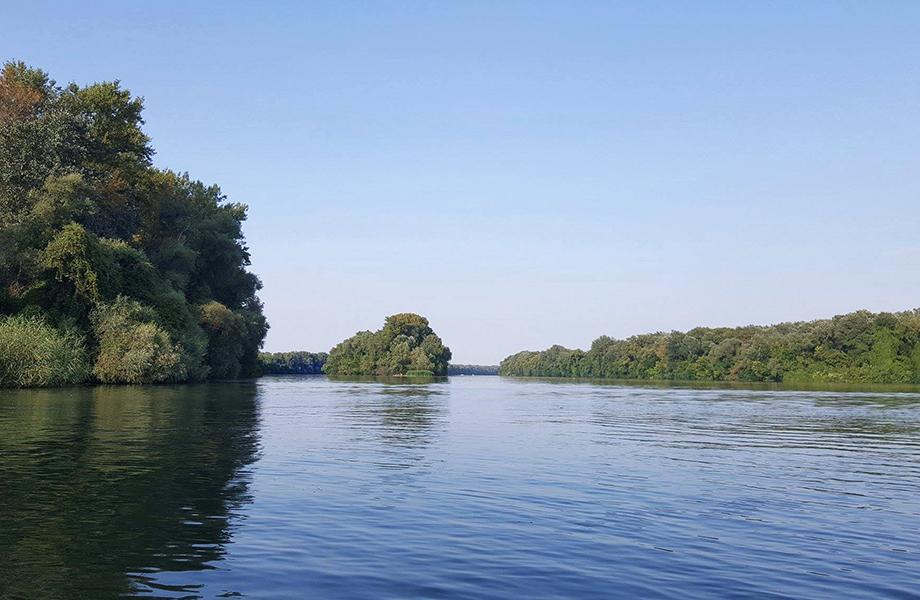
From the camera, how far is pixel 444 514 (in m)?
16.7

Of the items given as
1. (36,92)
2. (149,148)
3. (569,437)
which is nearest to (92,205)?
(36,92)

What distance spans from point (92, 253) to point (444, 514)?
67838 mm

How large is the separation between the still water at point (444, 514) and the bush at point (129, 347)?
39.6 meters

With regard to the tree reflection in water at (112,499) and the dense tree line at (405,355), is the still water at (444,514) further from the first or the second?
the dense tree line at (405,355)

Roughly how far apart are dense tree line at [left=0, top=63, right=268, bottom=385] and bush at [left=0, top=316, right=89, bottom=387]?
0.11m

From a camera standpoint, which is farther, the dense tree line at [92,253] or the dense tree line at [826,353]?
the dense tree line at [826,353]

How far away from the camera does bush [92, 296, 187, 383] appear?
72375 mm

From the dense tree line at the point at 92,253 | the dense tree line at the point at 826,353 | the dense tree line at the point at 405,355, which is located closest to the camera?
the dense tree line at the point at 92,253

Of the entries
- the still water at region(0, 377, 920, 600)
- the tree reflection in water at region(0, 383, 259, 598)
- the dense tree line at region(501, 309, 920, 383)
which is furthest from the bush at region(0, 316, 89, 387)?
the dense tree line at region(501, 309, 920, 383)

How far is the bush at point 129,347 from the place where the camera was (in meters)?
72.4

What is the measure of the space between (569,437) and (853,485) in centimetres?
1408

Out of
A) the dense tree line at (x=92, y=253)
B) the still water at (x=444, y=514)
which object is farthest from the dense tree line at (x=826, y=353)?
the still water at (x=444, y=514)

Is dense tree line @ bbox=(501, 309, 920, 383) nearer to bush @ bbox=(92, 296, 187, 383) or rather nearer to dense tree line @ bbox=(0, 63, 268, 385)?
dense tree line @ bbox=(0, 63, 268, 385)

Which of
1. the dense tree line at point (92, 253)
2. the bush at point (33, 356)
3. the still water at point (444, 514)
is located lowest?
the still water at point (444, 514)
